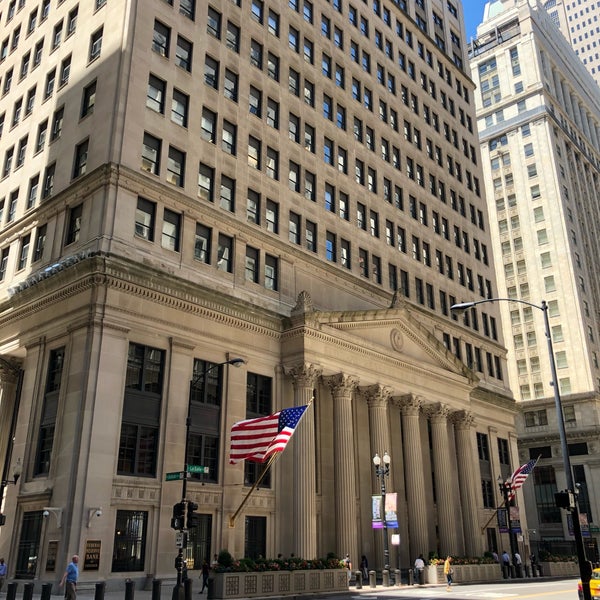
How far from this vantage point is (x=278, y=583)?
27625 mm

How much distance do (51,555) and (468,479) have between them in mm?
33571

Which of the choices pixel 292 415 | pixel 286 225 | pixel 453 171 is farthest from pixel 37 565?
pixel 453 171

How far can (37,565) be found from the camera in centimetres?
2817

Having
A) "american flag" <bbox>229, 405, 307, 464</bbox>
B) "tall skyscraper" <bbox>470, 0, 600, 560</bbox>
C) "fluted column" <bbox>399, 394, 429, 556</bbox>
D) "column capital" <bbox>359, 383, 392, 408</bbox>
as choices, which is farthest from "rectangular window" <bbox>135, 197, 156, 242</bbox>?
"tall skyscraper" <bbox>470, 0, 600, 560</bbox>

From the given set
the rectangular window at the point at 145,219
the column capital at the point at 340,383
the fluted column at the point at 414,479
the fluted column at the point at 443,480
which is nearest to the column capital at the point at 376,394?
the column capital at the point at 340,383

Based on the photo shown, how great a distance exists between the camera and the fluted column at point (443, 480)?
46.5 meters

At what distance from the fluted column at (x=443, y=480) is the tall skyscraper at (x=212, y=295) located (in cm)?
17

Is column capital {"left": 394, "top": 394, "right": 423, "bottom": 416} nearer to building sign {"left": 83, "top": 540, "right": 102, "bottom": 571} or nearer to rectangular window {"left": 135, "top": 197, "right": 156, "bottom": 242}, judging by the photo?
rectangular window {"left": 135, "top": 197, "right": 156, "bottom": 242}

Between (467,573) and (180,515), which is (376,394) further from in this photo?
(180,515)

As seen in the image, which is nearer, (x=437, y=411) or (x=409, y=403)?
(x=409, y=403)

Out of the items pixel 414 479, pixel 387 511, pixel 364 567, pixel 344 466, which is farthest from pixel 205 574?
pixel 414 479

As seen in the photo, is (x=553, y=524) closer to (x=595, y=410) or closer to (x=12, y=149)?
(x=595, y=410)

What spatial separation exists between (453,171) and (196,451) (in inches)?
1772

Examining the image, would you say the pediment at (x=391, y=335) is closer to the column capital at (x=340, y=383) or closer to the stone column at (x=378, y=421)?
the column capital at (x=340, y=383)
